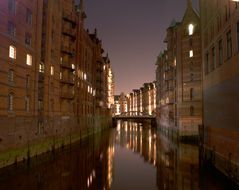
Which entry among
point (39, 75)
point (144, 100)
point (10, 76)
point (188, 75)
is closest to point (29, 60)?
point (39, 75)

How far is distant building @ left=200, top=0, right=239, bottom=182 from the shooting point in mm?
18719

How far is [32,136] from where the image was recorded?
27703 mm

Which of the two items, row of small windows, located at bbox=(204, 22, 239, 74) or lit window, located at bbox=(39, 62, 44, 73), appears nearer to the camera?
row of small windows, located at bbox=(204, 22, 239, 74)

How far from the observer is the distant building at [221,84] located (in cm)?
1872

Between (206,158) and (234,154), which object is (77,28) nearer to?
(206,158)

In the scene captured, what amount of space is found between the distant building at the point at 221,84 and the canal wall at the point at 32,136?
17.6m

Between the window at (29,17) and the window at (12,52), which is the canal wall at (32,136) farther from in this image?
the window at (29,17)

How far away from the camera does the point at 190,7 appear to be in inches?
1964

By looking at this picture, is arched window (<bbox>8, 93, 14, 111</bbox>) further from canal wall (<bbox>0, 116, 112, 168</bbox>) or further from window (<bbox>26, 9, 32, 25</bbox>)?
window (<bbox>26, 9, 32, 25</bbox>)

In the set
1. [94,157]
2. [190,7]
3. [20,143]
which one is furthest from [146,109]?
[20,143]

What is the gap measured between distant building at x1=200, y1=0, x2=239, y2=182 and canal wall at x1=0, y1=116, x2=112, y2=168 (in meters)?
17.6

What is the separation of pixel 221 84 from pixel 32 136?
18.9 m

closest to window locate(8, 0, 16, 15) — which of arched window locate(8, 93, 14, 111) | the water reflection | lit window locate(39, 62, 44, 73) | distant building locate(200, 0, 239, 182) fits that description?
arched window locate(8, 93, 14, 111)

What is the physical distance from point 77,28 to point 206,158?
30.5 metres
